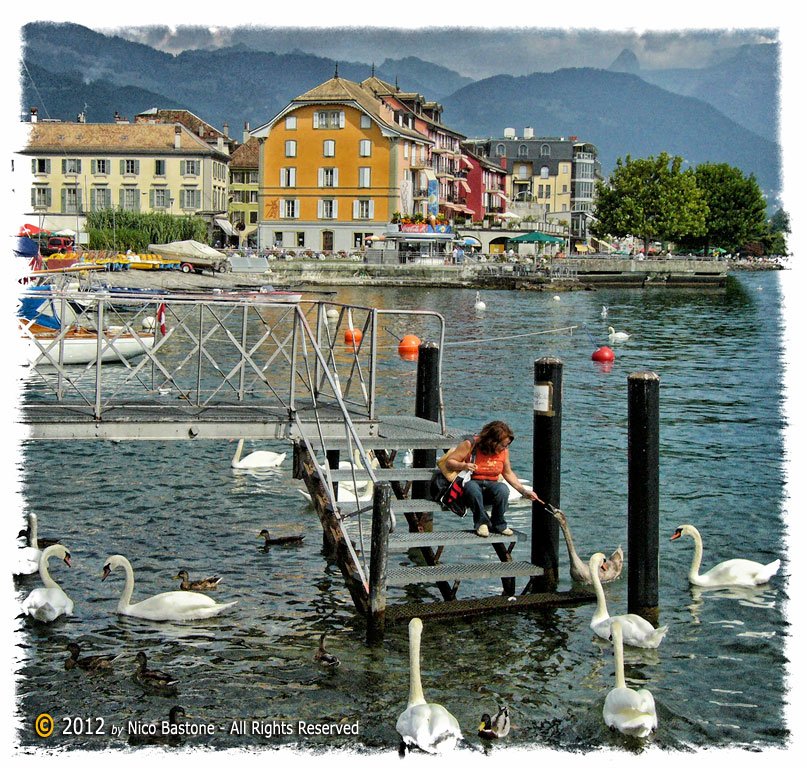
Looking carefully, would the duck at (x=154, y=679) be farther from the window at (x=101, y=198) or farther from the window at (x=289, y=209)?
the window at (x=101, y=198)

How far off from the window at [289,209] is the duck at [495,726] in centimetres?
10232

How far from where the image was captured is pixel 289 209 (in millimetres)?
109875

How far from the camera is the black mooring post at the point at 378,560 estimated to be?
11023mm

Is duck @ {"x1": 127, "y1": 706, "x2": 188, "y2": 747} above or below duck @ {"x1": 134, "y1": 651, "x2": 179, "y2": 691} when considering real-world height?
below

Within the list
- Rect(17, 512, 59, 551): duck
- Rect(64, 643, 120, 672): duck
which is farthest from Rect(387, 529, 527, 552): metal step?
Rect(17, 512, 59, 551): duck

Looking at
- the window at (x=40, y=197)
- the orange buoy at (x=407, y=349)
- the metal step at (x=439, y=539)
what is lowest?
the metal step at (x=439, y=539)

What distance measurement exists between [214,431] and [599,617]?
206 inches

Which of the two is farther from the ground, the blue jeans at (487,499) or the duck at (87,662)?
the blue jeans at (487,499)

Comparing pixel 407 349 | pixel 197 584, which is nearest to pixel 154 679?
pixel 197 584

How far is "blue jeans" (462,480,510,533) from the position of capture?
12555 mm

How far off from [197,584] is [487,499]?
372 centimetres

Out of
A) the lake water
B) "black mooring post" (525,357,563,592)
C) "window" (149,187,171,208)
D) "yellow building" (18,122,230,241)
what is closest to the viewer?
the lake water

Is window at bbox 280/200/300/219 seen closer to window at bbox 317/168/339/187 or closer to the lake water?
window at bbox 317/168/339/187

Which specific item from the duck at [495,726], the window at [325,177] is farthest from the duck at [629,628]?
the window at [325,177]
